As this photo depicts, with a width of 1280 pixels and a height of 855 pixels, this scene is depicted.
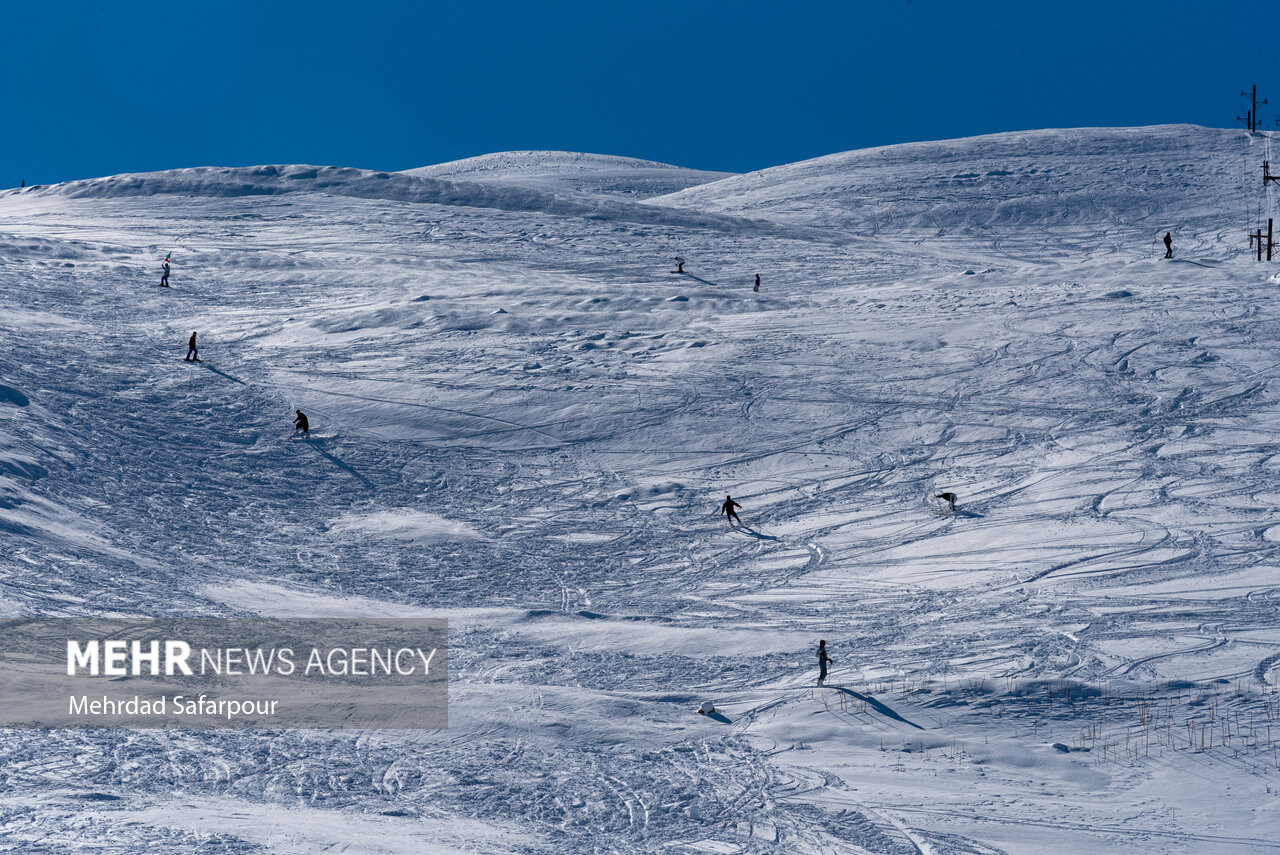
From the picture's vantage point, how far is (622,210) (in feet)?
172

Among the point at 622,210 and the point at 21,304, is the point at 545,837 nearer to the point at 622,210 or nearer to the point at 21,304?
the point at 21,304

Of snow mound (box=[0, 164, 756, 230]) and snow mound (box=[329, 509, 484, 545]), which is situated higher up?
snow mound (box=[0, 164, 756, 230])

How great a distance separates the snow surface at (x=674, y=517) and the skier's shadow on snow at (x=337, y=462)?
116mm

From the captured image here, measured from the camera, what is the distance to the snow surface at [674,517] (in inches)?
494

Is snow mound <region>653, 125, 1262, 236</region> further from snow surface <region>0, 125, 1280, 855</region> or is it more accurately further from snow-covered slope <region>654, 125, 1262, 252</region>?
snow surface <region>0, 125, 1280, 855</region>

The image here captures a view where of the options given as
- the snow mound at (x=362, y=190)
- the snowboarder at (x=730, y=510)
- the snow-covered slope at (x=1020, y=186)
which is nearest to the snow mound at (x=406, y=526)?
the snowboarder at (x=730, y=510)

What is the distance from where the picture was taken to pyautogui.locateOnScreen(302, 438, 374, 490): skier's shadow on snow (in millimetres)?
25781

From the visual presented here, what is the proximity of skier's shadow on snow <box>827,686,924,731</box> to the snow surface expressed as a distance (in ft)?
0.29

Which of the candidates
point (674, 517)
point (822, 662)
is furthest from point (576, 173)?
point (822, 662)

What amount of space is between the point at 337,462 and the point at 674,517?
846 cm

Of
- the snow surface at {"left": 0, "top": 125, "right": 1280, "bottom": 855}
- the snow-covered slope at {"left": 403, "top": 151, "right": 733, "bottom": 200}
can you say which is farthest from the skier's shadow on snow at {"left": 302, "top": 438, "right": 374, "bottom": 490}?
the snow-covered slope at {"left": 403, "top": 151, "right": 733, "bottom": 200}

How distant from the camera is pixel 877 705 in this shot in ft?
50.2

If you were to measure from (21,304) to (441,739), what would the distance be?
28.5 metres

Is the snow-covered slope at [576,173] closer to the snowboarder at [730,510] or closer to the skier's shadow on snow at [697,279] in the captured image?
the skier's shadow on snow at [697,279]
